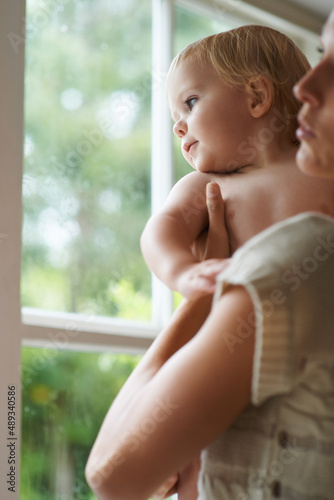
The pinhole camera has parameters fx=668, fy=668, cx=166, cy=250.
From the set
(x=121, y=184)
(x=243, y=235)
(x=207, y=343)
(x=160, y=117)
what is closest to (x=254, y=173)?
(x=243, y=235)

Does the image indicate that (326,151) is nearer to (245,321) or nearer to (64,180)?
(245,321)

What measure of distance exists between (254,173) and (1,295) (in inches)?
28.3

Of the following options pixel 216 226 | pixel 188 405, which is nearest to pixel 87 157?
pixel 216 226

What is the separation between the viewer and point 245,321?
57 centimetres

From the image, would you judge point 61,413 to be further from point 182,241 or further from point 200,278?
point 200,278

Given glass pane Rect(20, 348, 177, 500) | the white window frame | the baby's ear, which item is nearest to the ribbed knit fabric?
the baby's ear

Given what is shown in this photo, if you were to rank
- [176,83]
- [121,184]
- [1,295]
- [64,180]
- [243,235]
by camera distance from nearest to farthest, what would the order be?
1. [243,235]
2. [176,83]
3. [1,295]
4. [64,180]
5. [121,184]

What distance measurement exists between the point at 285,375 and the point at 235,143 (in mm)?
359

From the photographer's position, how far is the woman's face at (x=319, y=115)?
1.99 ft

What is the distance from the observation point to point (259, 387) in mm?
544

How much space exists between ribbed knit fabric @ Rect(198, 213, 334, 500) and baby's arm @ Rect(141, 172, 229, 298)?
50 mm

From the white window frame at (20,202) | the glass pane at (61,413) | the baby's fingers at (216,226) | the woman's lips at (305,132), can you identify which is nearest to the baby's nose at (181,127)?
the baby's fingers at (216,226)

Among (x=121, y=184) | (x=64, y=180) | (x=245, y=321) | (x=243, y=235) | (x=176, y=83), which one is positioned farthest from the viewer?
(x=121, y=184)

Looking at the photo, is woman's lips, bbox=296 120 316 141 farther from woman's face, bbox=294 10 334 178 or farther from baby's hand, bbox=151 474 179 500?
baby's hand, bbox=151 474 179 500
